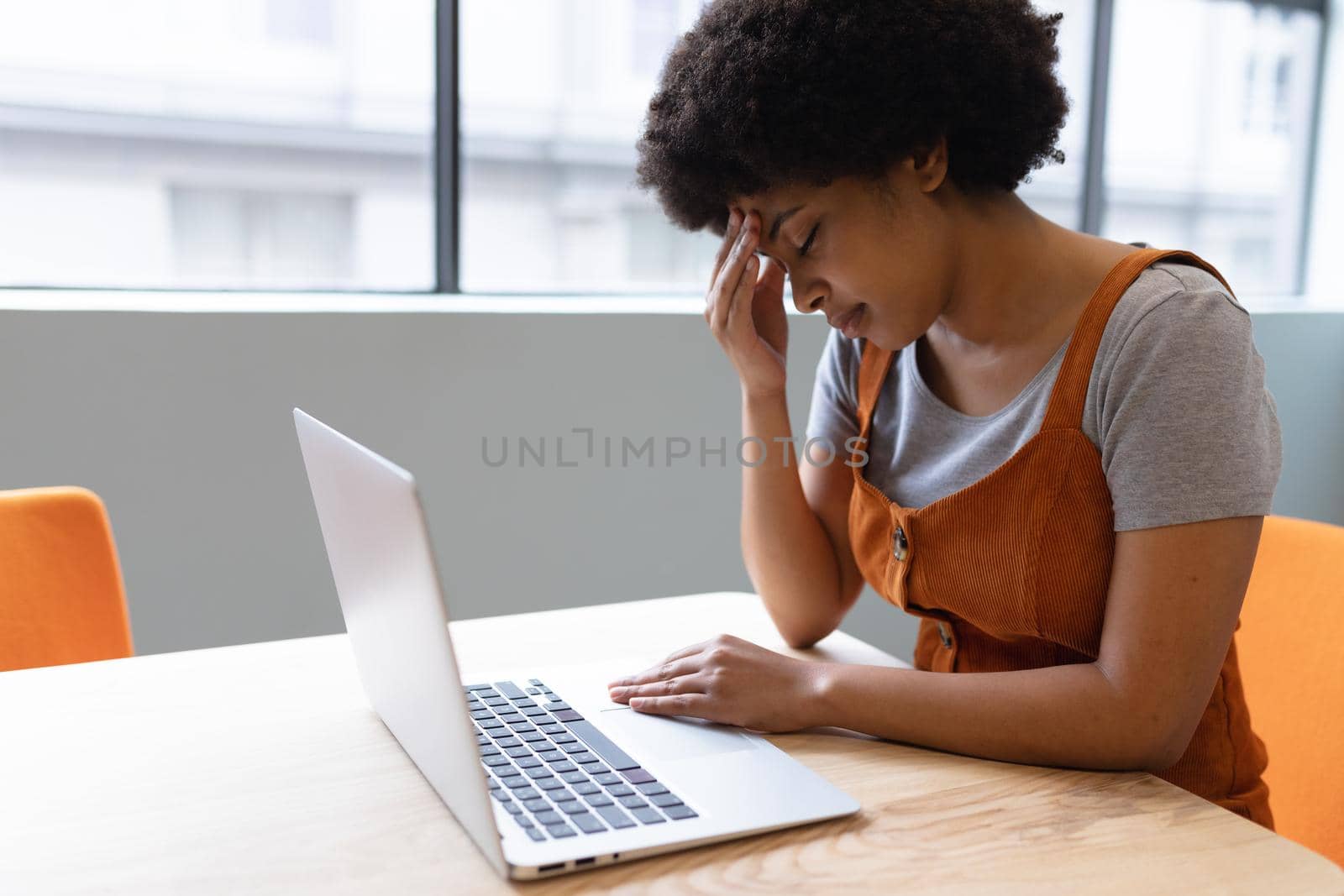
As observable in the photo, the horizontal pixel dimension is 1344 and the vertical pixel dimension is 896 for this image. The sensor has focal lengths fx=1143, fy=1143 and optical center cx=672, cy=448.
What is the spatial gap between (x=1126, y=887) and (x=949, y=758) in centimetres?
20

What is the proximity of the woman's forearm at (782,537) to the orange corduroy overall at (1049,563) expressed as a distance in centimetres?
10

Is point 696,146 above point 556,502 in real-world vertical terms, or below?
above

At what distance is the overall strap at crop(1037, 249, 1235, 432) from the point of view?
0.94m

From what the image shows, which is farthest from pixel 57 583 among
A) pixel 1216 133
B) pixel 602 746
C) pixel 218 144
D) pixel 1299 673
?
pixel 1216 133

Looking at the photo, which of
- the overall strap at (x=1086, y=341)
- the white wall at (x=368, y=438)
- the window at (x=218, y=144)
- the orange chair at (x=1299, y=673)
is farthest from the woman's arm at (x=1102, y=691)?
the window at (x=218, y=144)

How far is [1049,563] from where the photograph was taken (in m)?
0.96

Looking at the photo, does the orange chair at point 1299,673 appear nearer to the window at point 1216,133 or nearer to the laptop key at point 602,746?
the laptop key at point 602,746

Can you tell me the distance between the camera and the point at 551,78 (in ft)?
7.29

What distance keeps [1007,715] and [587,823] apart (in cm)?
34

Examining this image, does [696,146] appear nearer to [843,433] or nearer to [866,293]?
[866,293]

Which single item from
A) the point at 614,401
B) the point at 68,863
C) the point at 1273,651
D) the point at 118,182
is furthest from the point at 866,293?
the point at 118,182

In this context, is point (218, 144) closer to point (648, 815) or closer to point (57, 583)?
point (57, 583)

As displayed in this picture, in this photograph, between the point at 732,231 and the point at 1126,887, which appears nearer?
the point at 1126,887

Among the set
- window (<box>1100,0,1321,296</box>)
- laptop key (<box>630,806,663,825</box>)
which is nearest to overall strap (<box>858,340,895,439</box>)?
laptop key (<box>630,806,663,825</box>)
